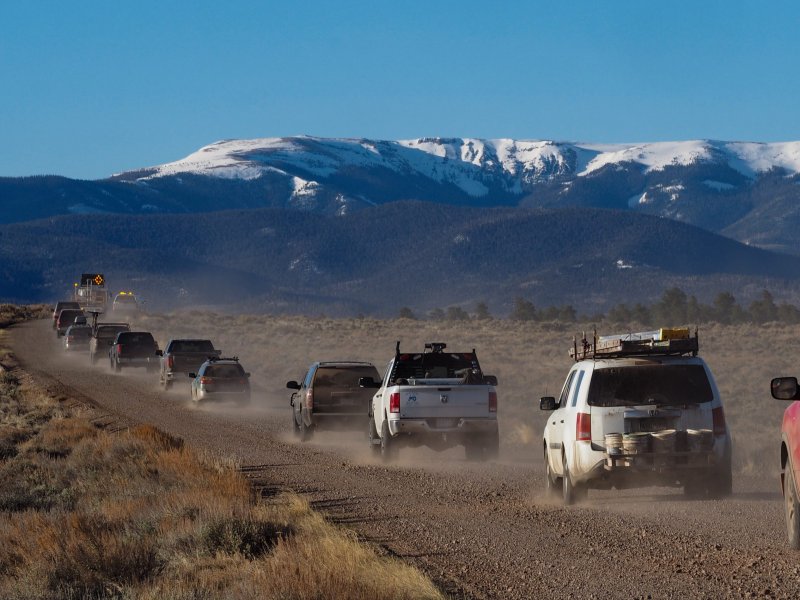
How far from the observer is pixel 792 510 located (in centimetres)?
1180

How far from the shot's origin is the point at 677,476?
15.1 meters

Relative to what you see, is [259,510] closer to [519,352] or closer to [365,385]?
[365,385]

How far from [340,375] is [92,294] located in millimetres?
65460

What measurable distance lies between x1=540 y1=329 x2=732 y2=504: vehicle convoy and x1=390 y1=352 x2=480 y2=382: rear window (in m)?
6.32

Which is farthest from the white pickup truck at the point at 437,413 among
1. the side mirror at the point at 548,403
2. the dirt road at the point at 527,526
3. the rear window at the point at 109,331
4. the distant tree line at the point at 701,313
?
the distant tree line at the point at 701,313

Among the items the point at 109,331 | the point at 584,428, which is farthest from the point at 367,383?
the point at 109,331

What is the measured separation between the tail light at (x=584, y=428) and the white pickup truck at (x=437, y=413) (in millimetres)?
5771

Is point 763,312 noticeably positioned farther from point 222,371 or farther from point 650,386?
point 650,386

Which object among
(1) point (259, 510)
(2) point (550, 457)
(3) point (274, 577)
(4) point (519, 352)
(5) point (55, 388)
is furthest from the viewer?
(4) point (519, 352)

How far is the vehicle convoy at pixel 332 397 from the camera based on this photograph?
25.1m

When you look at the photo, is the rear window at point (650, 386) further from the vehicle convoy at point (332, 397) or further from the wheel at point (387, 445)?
the vehicle convoy at point (332, 397)

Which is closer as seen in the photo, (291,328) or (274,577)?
(274,577)

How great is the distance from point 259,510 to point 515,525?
107 inches

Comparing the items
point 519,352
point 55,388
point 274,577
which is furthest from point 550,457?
point 519,352
